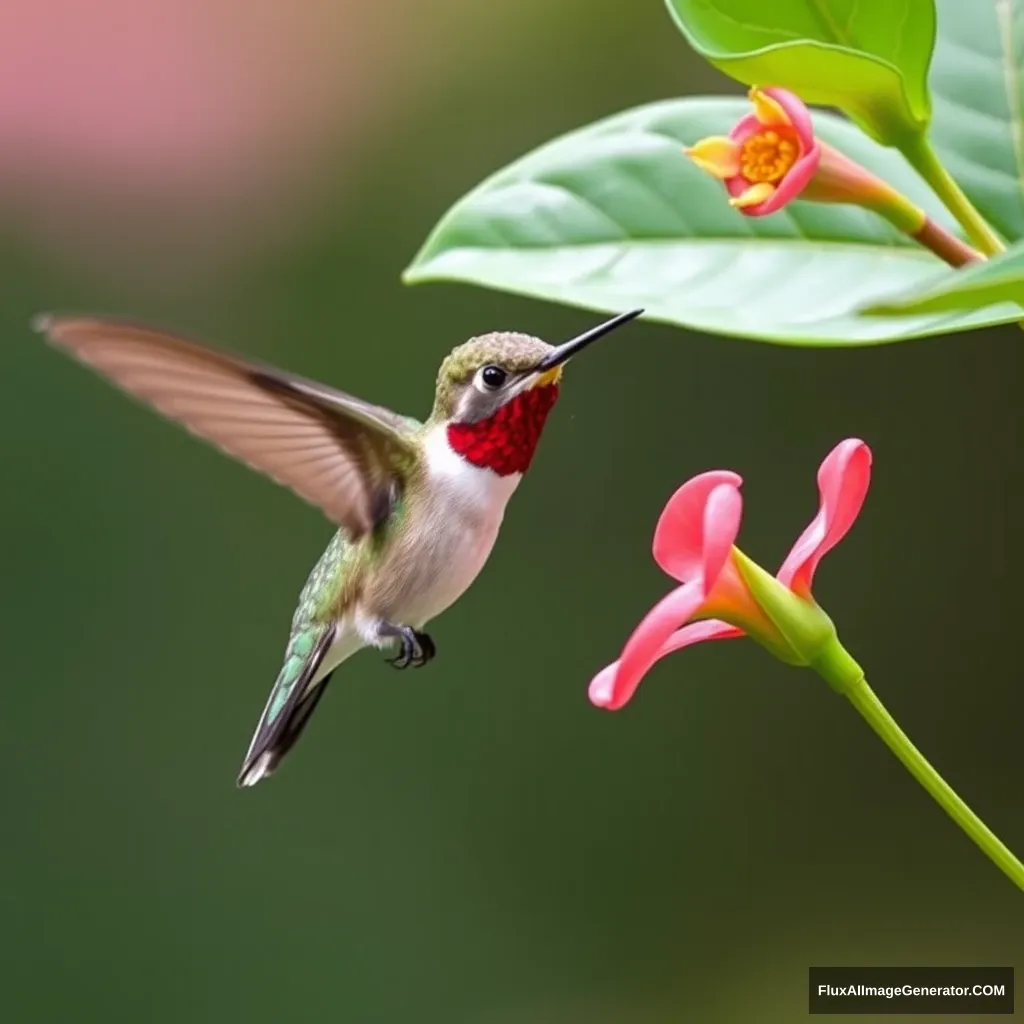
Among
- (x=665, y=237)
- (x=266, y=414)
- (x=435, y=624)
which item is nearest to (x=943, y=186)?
(x=665, y=237)

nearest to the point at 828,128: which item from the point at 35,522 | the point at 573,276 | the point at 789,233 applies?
the point at 789,233

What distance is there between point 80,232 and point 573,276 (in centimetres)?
189

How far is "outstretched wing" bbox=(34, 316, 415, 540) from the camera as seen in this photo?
2.56ft

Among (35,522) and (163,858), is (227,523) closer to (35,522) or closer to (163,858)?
(35,522)

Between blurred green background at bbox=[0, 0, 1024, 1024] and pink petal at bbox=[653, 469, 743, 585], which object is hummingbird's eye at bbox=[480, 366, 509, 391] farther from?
blurred green background at bbox=[0, 0, 1024, 1024]

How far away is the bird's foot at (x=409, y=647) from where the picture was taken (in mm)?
967

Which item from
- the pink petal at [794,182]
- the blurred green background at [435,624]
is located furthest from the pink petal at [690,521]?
the blurred green background at [435,624]

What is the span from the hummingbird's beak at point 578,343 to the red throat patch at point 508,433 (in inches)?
0.6

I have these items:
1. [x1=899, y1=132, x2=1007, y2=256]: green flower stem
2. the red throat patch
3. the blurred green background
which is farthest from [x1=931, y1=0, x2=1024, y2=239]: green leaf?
the blurred green background

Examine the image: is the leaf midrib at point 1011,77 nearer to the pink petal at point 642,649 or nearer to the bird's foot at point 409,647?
the pink petal at point 642,649

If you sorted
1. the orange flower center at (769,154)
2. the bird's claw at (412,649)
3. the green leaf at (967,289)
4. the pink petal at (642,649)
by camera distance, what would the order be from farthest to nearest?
the bird's claw at (412,649) → the orange flower center at (769,154) → the pink petal at (642,649) → the green leaf at (967,289)

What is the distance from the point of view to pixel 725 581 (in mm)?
699

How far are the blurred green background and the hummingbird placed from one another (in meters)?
1.55

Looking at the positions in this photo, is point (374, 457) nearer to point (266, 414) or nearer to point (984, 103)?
point (266, 414)
